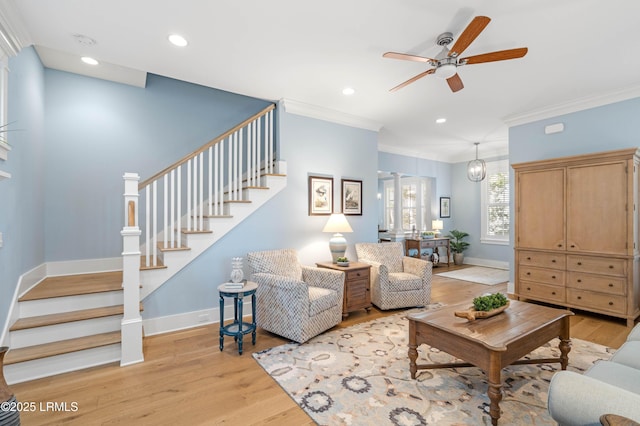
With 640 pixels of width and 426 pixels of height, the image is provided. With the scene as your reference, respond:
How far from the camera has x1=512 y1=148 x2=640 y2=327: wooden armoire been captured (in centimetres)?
355

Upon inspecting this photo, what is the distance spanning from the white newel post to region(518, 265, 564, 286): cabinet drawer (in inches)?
195

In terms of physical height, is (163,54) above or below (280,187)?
above

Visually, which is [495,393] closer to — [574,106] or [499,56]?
[499,56]

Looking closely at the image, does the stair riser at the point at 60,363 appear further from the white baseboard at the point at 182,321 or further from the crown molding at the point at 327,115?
the crown molding at the point at 327,115

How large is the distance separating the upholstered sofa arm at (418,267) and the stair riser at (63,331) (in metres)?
3.65

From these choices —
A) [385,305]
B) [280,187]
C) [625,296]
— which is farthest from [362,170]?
[625,296]

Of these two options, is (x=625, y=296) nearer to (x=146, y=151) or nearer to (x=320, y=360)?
(x=320, y=360)

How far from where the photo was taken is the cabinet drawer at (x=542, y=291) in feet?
13.3

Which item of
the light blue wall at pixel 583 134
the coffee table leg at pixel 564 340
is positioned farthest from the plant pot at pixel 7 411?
the light blue wall at pixel 583 134

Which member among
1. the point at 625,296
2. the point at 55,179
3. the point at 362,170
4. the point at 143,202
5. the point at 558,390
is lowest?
the point at 625,296

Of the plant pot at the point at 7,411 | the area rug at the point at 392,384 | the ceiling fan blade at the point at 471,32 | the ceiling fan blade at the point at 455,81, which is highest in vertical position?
the ceiling fan blade at the point at 471,32

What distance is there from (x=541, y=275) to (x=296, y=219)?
140 inches

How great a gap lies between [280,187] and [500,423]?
10.8ft

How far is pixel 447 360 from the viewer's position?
272 cm
